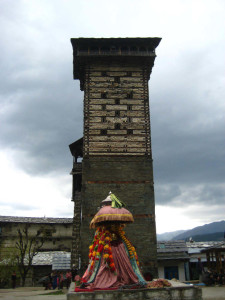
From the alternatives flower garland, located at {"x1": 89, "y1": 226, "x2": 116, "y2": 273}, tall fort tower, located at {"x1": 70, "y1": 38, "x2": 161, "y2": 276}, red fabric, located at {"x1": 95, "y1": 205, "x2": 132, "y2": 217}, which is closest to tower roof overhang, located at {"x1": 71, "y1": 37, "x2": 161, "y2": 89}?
tall fort tower, located at {"x1": 70, "y1": 38, "x2": 161, "y2": 276}

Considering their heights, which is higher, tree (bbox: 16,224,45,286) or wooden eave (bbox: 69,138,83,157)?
wooden eave (bbox: 69,138,83,157)

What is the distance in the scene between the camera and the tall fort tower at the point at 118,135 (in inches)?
751

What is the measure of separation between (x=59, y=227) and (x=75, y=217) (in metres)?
9.47

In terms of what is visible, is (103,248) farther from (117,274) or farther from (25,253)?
(25,253)

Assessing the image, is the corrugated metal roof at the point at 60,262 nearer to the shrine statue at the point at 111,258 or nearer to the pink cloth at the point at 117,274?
the shrine statue at the point at 111,258

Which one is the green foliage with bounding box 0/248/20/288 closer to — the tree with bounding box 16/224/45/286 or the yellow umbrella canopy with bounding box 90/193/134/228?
the tree with bounding box 16/224/45/286

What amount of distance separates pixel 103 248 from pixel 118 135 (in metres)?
11.7

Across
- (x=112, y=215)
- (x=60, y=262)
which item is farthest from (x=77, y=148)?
(x=112, y=215)

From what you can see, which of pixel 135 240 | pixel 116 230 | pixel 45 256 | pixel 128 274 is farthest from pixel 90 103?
pixel 45 256

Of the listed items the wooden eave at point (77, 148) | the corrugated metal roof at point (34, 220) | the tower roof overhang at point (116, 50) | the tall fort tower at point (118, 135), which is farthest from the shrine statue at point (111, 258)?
the corrugated metal roof at point (34, 220)

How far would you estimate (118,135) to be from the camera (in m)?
21.0

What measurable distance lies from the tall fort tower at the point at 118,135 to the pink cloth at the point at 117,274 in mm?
8618

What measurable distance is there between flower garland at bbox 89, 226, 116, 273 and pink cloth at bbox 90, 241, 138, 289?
204 millimetres

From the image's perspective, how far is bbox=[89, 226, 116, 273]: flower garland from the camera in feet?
32.2
